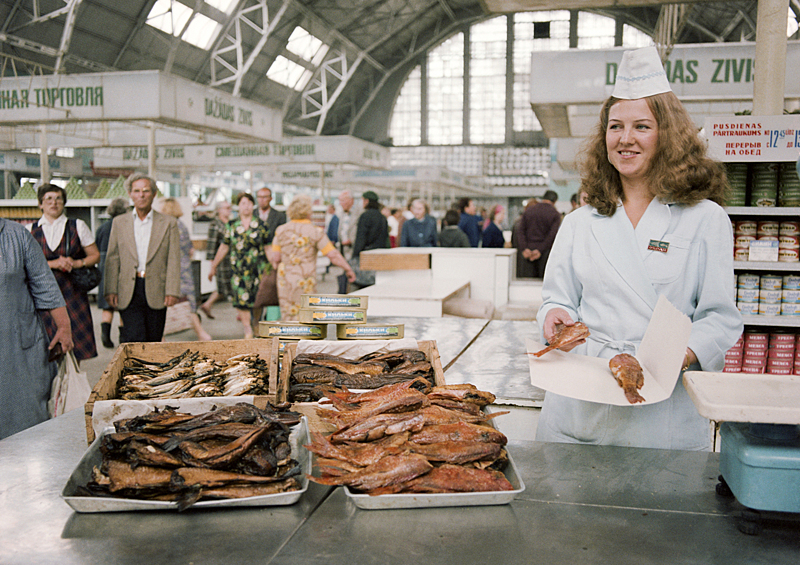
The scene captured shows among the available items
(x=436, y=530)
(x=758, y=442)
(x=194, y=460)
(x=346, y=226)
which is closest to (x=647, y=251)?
(x=758, y=442)

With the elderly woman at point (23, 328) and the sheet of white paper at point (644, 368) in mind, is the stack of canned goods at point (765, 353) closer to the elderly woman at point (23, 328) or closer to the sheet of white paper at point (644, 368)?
the sheet of white paper at point (644, 368)

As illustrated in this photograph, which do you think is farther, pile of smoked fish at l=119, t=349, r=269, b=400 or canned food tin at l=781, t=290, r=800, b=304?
canned food tin at l=781, t=290, r=800, b=304

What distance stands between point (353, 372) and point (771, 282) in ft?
9.73

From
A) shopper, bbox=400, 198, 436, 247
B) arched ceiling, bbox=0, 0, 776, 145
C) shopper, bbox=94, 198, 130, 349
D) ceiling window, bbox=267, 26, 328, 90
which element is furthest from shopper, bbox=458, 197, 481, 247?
ceiling window, bbox=267, 26, 328, 90

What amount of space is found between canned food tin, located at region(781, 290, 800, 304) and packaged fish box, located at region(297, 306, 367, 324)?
276 cm

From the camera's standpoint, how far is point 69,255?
499cm

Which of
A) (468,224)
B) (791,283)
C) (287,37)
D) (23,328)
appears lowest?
(23,328)

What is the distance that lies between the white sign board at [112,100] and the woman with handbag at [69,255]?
124 inches

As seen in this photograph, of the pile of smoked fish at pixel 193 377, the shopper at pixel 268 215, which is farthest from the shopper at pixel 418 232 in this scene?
the pile of smoked fish at pixel 193 377

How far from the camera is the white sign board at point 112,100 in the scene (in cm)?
786

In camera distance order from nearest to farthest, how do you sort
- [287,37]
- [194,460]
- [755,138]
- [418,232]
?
[194,460] → [755,138] → [418,232] → [287,37]

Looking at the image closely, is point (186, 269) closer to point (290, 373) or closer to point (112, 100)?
point (112, 100)

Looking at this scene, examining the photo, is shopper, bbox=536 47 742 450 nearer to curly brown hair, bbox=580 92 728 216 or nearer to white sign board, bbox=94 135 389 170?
curly brown hair, bbox=580 92 728 216

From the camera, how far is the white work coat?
1661mm
